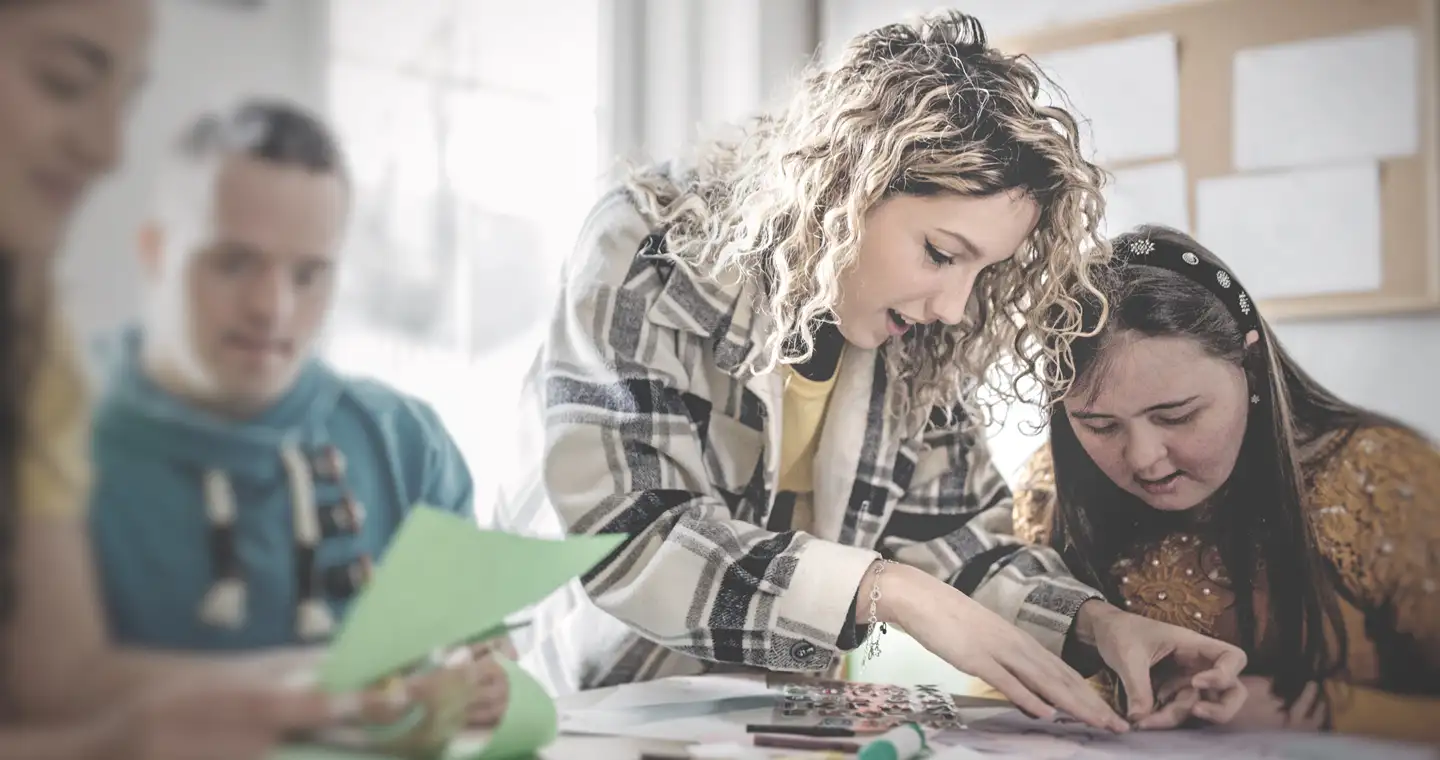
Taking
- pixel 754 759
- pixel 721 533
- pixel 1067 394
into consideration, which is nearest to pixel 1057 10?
pixel 1067 394

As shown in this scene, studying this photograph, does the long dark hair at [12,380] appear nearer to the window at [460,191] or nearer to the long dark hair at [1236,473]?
the window at [460,191]

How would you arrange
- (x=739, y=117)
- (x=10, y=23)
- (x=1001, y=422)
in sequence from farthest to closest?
(x=739, y=117)
(x=1001, y=422)
(x=10, y=23)

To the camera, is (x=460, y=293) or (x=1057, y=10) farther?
(x=1057, y=10)

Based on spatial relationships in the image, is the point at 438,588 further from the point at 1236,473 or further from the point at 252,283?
the point at 1236,473

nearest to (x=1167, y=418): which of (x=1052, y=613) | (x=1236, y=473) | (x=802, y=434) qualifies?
(x=1236, y=473)

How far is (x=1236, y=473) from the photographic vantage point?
867mm

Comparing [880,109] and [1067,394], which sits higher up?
[880,109]

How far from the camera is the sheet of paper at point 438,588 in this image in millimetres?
545

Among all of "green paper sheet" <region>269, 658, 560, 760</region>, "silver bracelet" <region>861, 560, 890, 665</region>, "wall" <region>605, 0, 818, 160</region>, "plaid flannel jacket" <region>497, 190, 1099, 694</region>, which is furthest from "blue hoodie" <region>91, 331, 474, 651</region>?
"wall" <region>605, 0, 818, 160</region>

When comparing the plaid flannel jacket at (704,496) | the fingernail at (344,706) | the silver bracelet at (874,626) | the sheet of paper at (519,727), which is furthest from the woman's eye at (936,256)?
the fingernail at (344,706)

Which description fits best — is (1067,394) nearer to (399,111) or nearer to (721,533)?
(721,533)

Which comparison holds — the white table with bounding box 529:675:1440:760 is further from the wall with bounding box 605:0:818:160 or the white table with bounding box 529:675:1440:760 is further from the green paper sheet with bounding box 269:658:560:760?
the wall with bounding box 605:0:818:160

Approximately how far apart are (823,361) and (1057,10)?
1.14 feet

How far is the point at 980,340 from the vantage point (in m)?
0.93
